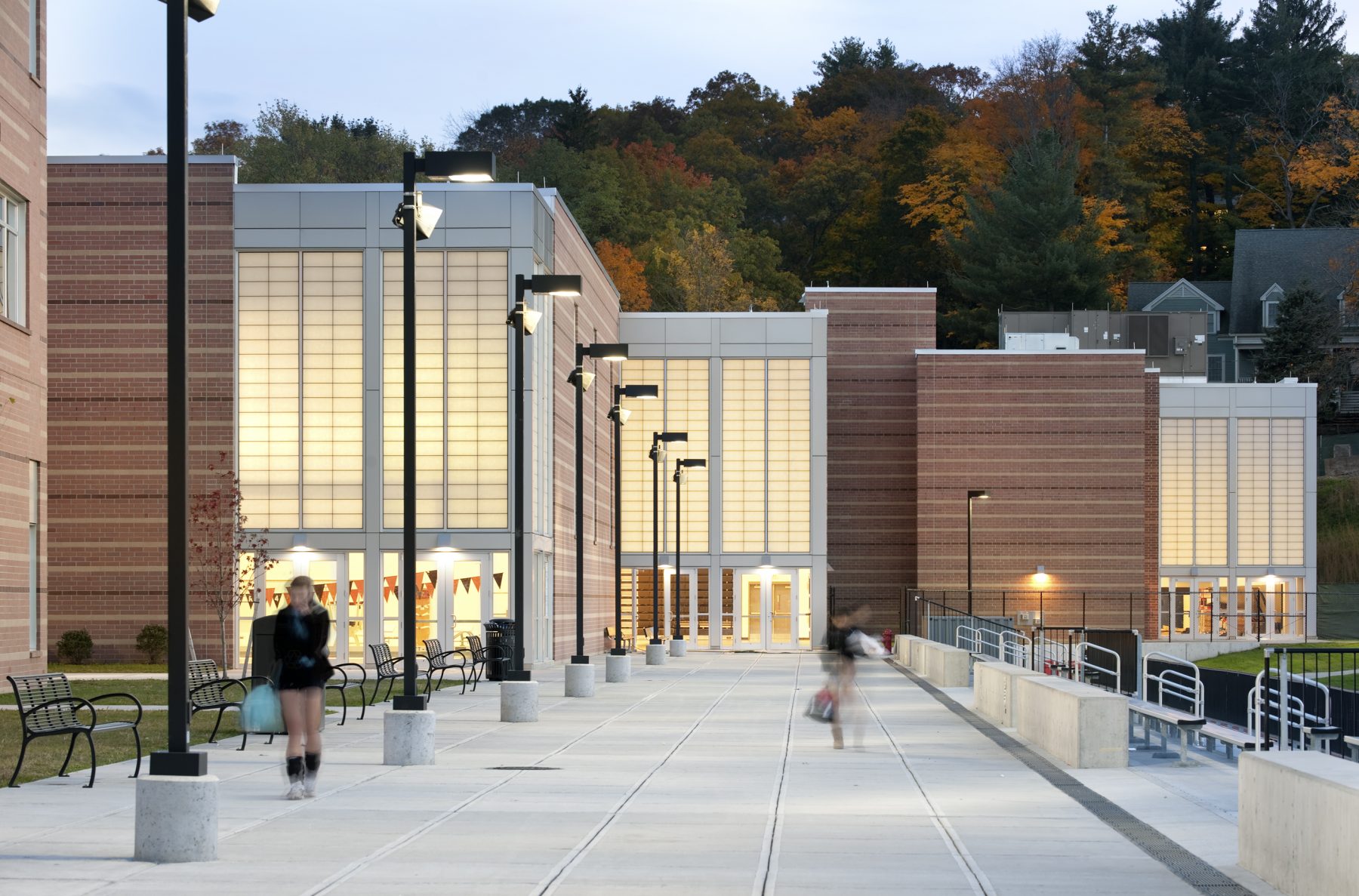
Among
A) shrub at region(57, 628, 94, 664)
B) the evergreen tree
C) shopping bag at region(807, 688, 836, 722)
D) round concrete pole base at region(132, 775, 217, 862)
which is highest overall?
the evergreen tree

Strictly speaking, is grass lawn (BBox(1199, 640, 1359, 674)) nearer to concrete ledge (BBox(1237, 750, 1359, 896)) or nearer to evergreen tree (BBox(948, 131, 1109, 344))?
evergreen tree (BBox(948, 131, 1109, 344))

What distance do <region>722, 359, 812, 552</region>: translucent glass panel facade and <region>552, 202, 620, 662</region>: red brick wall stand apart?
4.61m

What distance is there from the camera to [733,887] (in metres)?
10.1

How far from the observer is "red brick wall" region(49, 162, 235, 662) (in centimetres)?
4300

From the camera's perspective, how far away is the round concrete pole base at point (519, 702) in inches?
920

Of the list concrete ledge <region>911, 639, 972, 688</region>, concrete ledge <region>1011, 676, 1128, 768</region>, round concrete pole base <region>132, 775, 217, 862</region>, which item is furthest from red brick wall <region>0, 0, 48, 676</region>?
round concrete pole base <region>132, 775, 217, 862</region>

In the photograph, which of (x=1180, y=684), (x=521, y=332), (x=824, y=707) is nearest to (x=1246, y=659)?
(x=1180, y=684)

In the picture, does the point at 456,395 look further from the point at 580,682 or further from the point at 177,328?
the point at 177,328

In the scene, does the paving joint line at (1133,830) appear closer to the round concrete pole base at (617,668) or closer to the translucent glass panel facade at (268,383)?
the round concrete pole base at (617,668)

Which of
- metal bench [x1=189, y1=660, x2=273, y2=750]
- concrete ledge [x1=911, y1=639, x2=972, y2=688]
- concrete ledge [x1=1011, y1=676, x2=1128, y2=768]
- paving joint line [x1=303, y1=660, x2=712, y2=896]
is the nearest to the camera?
paving joint line [x1=303, y1=660, x2=712, y2=896]

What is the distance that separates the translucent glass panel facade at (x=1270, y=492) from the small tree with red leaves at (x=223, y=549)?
41.8 m

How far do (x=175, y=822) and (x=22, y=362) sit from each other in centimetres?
2178

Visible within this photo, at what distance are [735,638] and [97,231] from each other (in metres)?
29.1

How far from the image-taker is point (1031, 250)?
9212 centimetres
